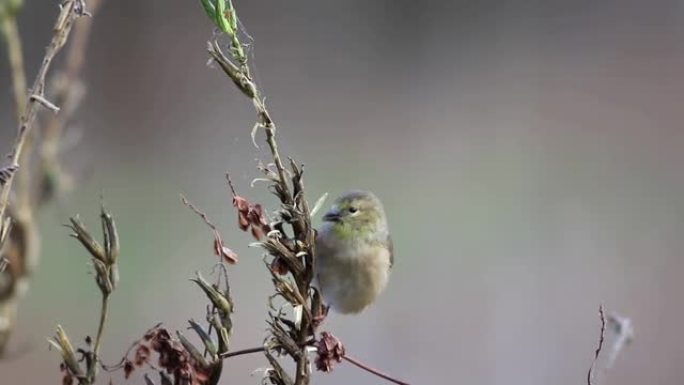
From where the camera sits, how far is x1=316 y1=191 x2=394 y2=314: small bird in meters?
0.94

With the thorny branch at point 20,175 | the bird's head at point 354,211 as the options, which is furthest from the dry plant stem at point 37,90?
the bird's head at point 354,211

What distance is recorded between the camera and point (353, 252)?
3.21ft

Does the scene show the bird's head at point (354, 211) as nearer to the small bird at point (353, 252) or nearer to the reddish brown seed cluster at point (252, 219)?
the small bird at point (353, 252)

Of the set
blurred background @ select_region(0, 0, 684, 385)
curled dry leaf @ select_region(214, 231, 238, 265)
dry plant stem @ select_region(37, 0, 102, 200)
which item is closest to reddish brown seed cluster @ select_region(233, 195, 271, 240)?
curled dry leaf @ select_region(214, 231, 238, 265)

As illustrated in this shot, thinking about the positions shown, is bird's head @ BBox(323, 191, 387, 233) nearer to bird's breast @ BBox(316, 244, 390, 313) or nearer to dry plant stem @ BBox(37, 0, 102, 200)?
bird's breast @ BBox(316, 244, 390, 313)

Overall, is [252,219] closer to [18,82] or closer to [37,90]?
[37,90]

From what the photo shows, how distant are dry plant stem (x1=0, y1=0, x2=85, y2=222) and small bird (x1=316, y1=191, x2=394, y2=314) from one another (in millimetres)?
444

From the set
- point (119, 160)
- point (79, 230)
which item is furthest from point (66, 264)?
point (79, 230)

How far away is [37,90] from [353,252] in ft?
1.80

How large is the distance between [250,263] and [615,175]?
1295 millimetres

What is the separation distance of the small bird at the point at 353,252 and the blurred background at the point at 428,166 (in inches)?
55.4

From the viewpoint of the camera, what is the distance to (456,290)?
3.10 m

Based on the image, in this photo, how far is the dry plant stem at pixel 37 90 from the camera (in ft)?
1.45

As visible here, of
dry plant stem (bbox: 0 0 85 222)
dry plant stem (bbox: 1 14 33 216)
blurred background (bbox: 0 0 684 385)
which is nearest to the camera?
dry plant stem (bbox: 0 0 85 222)
